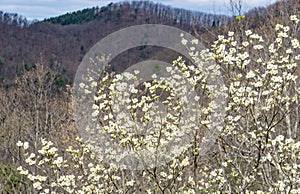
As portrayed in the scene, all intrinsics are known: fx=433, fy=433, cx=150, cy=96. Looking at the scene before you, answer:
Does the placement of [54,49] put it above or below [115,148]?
above

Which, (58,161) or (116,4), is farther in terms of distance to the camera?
(116,4)

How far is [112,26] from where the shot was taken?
77.8 meters

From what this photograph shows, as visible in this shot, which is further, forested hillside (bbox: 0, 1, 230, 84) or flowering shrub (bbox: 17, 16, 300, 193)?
forested hillside (bbox: 0, 1, 230, 84)

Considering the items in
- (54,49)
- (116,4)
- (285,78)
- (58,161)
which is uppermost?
(116,4)

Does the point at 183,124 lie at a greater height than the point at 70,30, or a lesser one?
lesser

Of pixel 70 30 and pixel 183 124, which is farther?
pixel 70 30

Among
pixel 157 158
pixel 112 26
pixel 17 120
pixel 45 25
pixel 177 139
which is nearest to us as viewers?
pixel 157 158

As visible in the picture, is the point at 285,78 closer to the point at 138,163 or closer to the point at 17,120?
the point at 138,163

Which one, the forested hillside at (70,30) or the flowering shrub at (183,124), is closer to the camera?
the flowering shrub at (183,124)

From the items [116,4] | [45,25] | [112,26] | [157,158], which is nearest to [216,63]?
[157,158]

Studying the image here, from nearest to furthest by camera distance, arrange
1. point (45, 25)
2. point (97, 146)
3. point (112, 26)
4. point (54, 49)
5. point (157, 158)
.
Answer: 1. point (157, 158)
2. point (97, 146)
3. point (54, 49)
4. point (112, 26)
5. point (45, 25)

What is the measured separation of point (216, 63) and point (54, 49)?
65.8 metres

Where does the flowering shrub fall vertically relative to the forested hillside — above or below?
below

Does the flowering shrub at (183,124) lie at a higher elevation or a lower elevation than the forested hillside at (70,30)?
lower
